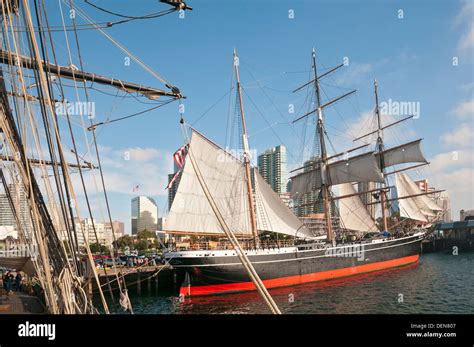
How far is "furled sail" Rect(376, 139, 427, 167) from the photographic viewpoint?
4463 centimetres

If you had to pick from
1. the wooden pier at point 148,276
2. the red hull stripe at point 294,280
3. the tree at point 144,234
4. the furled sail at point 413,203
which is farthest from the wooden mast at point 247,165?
the tree at point 144,234

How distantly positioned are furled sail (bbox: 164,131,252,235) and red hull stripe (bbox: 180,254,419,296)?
149 inches

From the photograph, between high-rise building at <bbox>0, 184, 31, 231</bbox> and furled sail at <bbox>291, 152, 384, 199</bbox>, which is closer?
high-rise building at <bbox>0, 184, 31, 231</bbox>

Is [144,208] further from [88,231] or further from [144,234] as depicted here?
[144,234]

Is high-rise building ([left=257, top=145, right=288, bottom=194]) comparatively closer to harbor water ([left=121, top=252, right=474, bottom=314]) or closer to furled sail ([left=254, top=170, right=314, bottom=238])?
furled sail ([left=254, top=170, right=314, bottom=238])

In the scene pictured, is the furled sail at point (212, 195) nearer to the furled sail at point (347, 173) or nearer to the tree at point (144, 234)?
the furled sail at point (347, 173)

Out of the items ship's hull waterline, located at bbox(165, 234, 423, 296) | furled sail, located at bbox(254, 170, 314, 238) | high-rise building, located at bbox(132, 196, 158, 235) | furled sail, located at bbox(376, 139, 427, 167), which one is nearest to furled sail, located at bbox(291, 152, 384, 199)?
furled sail, located at bbox(376, 139, 427, 167)

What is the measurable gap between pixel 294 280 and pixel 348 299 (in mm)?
7097

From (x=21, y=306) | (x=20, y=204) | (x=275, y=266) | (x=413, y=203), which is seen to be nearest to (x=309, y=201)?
(x=413, y=203)

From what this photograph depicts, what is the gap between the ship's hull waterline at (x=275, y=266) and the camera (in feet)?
74.3

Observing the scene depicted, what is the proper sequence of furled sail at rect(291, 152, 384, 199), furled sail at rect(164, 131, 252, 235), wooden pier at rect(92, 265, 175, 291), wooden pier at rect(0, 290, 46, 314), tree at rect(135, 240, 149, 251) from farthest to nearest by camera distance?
1. tree at rect(135, 240, 149, 251)
2. furled sail at rect(291, 152, 384, 199)
3. wooden pier at rect(92, 265, 175, 291)
4. furled sail at rect(164, 131, 252, 235)
5. wooden pier at rect(0, 290, 46, 314)

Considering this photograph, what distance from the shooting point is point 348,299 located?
60.8 ft
